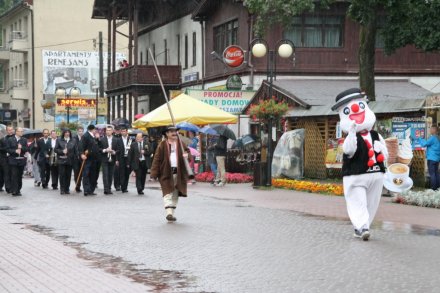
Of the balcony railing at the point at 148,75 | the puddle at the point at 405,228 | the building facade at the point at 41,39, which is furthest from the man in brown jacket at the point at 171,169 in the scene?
the building facade at the point at 41,39

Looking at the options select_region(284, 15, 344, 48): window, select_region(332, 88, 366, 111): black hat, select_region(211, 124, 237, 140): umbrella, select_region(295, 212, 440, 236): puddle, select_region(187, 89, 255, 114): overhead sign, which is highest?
select_region(284, 15, 344, 48): window

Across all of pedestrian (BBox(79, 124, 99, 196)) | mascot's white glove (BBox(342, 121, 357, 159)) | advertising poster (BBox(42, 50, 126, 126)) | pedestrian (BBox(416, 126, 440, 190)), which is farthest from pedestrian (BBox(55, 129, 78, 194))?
advertising poster (BBox(42, 50, 126, 126))

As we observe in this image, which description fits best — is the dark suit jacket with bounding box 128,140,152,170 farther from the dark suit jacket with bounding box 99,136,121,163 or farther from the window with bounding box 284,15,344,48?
the window with bounding box 284,15,344,48

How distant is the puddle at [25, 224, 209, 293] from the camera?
8891 mm

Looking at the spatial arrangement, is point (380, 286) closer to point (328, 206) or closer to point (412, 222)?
point (412, 222)

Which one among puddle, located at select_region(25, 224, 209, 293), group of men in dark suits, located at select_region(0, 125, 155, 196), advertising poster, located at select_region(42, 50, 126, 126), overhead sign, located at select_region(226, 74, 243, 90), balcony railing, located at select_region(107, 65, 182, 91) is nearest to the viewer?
puddle, located at select_region(25, 224, 209, 293)

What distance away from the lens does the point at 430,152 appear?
21.2m

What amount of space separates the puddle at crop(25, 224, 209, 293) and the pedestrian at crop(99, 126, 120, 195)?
36.8 ft

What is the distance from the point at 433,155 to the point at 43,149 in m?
11.1

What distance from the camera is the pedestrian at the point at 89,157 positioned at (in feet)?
74.0

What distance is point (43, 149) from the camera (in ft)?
83.5

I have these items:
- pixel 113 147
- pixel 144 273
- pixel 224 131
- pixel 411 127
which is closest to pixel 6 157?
pixel 113 147

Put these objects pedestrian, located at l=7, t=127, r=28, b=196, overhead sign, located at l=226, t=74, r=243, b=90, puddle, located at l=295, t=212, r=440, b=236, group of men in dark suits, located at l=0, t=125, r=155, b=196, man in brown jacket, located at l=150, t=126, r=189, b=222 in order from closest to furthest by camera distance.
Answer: puddle, located at l=295, t=212, r=440, b=236
man in brown jacket, located at l=150, t=126, r=189, b=222
pedestrian, located at l=7, t=127, r=28, b=196
group of men in dark suits, located at l=0, t=125, r=155, b=196
overhead sign, located at l=226, t=74, r=243, b=90

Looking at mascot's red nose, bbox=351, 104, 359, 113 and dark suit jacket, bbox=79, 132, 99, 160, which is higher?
mascot's red nose, bbox=351, 104, 359, 113
